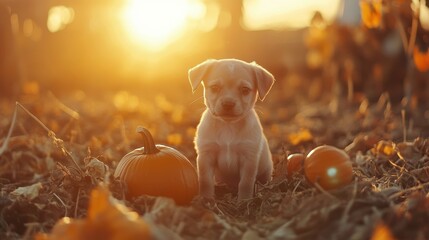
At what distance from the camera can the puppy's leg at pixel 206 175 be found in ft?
14.1

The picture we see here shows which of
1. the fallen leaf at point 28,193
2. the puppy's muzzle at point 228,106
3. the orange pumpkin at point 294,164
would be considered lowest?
the orange pumpkin at point 294,164

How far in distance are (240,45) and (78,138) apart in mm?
10599

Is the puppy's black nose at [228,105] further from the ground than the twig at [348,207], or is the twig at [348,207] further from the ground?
the puppy's black nose at [228,105]

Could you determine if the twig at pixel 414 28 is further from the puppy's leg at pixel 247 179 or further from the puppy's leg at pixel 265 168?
the puppy's leg at pixel 247 179

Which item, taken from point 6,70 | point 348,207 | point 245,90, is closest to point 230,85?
point 245,90

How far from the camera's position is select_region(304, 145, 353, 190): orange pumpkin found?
397cm

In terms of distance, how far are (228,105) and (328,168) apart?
85 cm

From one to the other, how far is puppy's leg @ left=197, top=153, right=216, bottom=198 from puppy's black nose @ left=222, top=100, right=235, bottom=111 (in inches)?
15.4

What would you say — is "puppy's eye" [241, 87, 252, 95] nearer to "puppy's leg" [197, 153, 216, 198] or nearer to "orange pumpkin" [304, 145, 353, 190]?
"puppy's leg" [197, 153, 216, 198]

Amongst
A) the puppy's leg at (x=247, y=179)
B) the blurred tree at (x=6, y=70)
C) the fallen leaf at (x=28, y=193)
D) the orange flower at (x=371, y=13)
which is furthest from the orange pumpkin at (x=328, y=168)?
the blurred tree at (x=6, y=70)

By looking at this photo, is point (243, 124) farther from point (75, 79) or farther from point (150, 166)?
point (75, 79)

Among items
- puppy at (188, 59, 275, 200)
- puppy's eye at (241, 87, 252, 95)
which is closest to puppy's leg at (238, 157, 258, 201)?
puppy at (188, 59, 275, 200)

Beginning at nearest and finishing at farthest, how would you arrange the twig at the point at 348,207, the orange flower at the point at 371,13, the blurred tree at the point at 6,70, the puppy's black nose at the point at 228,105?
1. the twig at the point at 348,207
2. the puppy's black nose at the point at 228,105
3. the orange flower at the point at 371,13
4. the blurred tree at the point at 6,70

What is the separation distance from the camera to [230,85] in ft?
14.4
